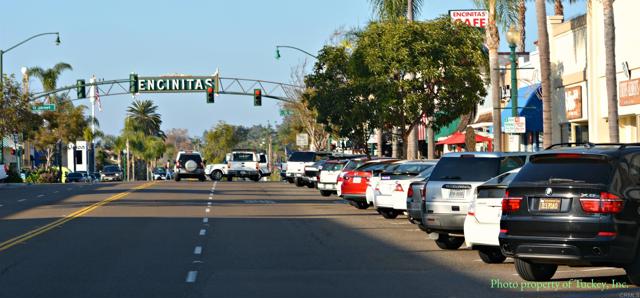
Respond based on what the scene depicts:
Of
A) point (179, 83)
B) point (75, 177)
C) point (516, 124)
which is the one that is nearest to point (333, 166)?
point (516, 124)

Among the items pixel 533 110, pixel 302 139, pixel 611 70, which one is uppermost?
pixel 302 139

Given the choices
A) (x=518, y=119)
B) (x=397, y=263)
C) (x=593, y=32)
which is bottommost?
(x=397, y=263)

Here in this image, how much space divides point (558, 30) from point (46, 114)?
60284 mm

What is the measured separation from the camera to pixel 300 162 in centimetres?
6109

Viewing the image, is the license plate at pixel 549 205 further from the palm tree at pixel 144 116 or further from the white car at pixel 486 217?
the palm tree at pixel 144 116

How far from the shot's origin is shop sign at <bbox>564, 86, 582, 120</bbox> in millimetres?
42844

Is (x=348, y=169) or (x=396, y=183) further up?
(x=348, y=169)

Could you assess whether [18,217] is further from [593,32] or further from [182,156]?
[182,156]

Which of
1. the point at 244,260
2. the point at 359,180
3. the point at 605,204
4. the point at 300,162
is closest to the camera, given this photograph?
the point at 605,204

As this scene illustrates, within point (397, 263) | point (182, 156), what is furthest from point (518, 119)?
point (182, 156)

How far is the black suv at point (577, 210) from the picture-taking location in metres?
13.7

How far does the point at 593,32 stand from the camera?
40812 mm

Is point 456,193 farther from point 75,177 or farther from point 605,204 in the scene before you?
point 75,177

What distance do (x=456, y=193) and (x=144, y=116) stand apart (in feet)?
476
